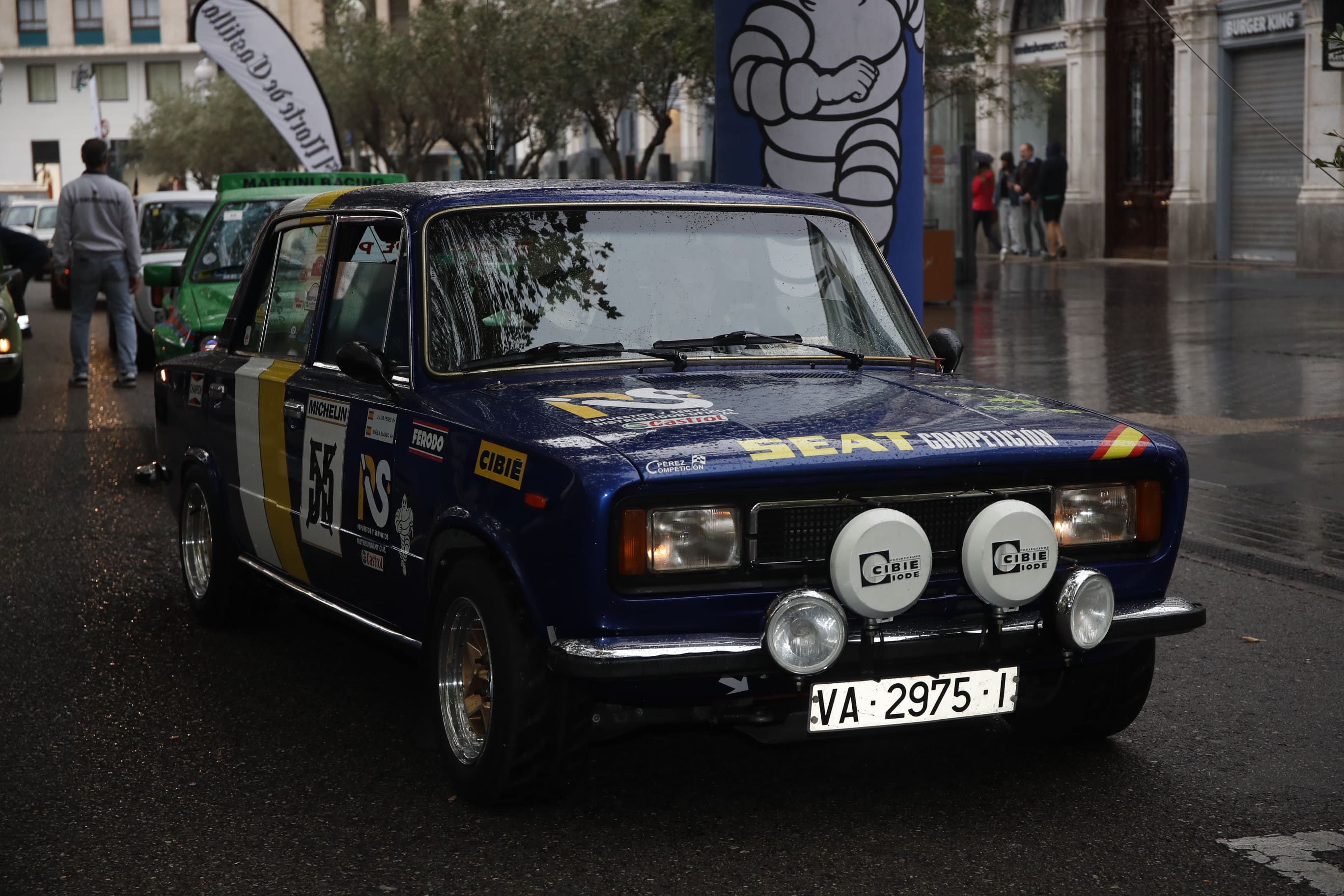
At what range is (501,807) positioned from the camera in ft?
14.3

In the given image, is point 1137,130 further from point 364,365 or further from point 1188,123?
point 364,365

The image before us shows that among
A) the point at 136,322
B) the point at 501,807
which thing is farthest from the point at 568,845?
the point at 136,322

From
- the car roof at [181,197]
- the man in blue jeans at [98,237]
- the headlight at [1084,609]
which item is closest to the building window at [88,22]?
the car roof at [181,197]

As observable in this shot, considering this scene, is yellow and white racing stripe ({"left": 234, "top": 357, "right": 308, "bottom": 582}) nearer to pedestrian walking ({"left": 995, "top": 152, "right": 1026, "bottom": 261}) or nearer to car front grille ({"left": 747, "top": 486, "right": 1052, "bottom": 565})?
car front grille ({"left": 747, "top": 486, "right": 1052, "bottom": 565})

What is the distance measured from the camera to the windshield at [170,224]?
695 inches

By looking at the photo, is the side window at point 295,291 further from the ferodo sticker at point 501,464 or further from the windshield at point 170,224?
the windshield at point 170,224

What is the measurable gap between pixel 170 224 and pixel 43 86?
79.9 m

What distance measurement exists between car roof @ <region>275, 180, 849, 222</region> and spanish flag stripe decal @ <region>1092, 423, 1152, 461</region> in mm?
1438

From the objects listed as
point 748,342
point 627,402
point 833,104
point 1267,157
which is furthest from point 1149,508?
point 1267,157

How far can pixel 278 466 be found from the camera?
5.65 m

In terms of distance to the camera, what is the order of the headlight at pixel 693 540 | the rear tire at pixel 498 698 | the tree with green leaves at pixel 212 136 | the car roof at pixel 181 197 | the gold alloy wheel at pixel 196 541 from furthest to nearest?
the tree with green leaves at pixel 212 136 → the car roof at pixel 181 197 → the gold alloy wheel at pixel 196 541 → the rear tire at pixel 498 698 → the headlight at pixel 693 540

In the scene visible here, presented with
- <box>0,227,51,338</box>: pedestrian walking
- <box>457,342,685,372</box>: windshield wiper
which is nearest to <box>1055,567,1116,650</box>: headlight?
<box>457,342,685,372</box>: windshield wiper

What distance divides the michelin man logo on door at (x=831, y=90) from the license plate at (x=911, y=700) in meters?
6.80

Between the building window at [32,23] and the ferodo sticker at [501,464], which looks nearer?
the ferodo sticker at [501,464]
